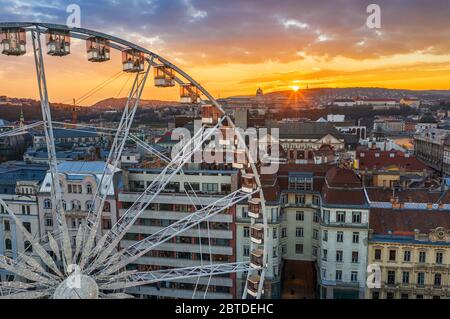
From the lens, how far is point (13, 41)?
24.5 m

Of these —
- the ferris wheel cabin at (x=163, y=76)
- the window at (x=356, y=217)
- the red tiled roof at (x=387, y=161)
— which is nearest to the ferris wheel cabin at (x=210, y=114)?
the ferris wheel cabin at (x=163, y=76)

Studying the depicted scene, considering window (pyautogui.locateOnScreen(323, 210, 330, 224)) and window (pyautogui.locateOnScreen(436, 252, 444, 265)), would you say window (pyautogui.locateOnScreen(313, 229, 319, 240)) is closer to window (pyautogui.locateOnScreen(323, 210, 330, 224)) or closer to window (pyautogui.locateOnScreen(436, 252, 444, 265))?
window (pyautogui.locateOnScreen(323, 210, 330, 224))

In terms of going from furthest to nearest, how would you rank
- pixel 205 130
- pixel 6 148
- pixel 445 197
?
pixel 6 148, pixel 445 197, pixel 205 130

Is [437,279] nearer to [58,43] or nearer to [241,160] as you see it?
[241,160]

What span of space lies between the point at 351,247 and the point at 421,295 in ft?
24.8

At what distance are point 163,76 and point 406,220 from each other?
28.6 metres

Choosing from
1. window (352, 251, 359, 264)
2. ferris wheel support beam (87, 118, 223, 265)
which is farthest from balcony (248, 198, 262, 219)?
window (352, 251, 359, 264)

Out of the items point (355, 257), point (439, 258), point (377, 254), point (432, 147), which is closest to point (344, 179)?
point (355, 257)

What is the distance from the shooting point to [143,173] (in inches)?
1989

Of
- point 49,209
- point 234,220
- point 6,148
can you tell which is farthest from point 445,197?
point 6,148

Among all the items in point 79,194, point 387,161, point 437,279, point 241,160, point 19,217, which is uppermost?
point 241,160

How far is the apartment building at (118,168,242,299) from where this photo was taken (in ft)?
155

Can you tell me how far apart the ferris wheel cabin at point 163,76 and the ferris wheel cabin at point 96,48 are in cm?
395
